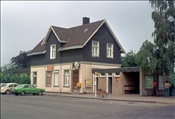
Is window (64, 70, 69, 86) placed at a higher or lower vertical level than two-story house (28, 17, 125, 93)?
A: lower

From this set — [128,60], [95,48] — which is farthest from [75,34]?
[128,60]

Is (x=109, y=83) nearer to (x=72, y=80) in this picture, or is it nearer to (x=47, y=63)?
(x=72, y=80)

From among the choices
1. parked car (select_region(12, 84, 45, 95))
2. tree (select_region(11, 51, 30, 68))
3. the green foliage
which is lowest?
parked car (select_region(12, 84, 45, 95))

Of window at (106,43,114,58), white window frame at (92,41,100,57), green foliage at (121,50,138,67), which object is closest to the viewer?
white window frame at (92,41,100,57)

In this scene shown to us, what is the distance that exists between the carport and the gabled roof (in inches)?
190

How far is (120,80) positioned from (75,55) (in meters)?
8.21

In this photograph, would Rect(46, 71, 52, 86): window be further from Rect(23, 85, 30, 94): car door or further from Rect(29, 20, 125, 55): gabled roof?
Rect(23, 85, 30, 94): car door

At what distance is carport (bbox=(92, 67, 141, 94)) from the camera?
3638 cm

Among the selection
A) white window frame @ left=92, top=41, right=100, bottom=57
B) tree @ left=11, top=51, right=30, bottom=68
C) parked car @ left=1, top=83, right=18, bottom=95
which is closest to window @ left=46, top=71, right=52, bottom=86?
parked car @ left=1, top=83, right=18, bottom=95

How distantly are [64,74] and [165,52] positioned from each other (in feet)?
52.7

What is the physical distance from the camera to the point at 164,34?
108 ft

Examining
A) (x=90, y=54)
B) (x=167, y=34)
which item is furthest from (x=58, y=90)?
(x=167, y=34)

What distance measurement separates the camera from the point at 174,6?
32.9 metres

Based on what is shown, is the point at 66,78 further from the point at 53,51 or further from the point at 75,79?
the point at 53,51
